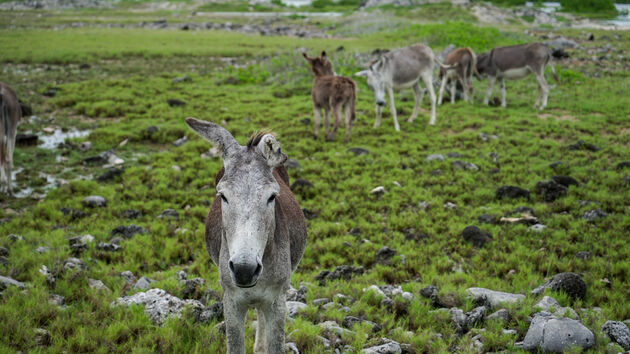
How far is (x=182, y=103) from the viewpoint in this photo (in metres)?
16.8

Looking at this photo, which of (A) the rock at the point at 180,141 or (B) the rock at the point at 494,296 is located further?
(A) the rock at the point at 180,141

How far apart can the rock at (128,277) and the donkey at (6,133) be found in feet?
17.3

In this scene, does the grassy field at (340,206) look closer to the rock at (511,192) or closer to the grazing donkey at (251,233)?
the rock at (511,192)

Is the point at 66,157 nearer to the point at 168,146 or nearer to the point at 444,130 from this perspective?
the point at 168,146

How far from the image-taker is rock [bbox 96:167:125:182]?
1031cm

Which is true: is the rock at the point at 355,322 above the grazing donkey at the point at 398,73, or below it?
below

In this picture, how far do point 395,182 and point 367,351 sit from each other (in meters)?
6.33

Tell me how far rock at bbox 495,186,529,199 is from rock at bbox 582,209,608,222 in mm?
1292

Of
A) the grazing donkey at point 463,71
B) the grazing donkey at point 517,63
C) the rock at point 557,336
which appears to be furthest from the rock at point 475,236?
the grazing donkey at point 463,71

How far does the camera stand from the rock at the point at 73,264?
20.1 ft

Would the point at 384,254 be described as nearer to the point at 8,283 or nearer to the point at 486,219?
the point at 486,219

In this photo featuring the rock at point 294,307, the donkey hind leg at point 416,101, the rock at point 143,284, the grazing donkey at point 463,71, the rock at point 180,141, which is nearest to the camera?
the rock at point 294,307

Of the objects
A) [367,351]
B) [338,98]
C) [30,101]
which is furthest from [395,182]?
[30,101]

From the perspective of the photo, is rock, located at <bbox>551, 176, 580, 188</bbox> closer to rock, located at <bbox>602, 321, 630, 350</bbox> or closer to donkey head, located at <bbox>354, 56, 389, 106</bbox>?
rock, located at <bbox>602, 321, 630, 350</bbox>
